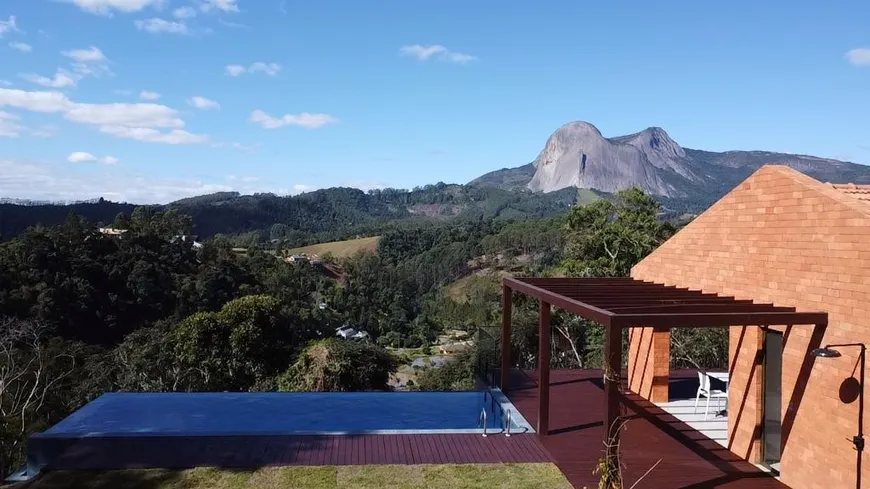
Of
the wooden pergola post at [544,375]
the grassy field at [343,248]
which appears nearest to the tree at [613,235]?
the wooden pergola post at [544,375]

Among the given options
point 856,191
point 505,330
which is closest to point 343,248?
A: point 505,330

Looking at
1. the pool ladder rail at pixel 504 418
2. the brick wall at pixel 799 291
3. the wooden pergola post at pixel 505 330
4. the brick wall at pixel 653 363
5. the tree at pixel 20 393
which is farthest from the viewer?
the wooden pergola post at pixel 505 330

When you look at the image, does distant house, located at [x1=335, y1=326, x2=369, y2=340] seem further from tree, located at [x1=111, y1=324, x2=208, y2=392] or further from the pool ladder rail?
the pool ladder rail

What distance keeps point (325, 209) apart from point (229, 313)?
12003cm

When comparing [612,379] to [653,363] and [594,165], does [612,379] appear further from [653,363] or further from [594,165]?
[594,165]

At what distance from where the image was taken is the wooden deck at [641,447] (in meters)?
7.02

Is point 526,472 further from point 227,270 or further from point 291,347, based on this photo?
point 227,270

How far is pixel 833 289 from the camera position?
20.1ft

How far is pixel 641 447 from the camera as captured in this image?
8.15 meters

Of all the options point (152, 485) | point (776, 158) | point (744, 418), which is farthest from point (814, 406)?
point (776, 158)

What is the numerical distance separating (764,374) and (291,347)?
14.3 m

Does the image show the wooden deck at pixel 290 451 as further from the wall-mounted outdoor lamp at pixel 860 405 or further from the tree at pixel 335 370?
the tree at pixel 335 370

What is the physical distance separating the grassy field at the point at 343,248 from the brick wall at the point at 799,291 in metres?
79.2

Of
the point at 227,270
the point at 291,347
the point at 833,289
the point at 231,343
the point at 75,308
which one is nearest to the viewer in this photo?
the point at 833,289
